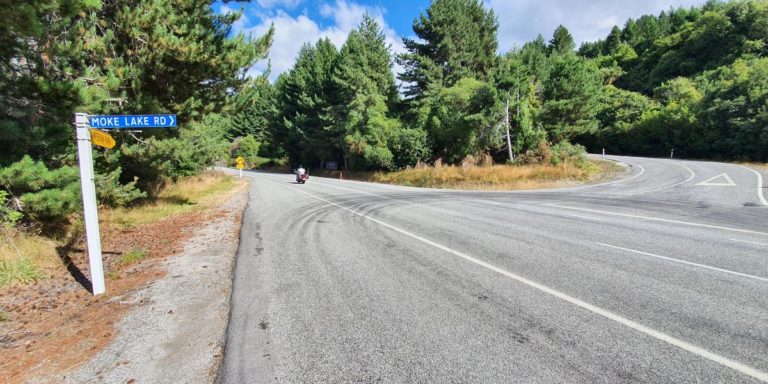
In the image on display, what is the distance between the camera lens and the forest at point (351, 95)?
23.7 ft

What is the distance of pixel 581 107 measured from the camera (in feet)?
112

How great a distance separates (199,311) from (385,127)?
3281 cm

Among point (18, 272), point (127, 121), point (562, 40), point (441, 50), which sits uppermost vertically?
point (562, 40)

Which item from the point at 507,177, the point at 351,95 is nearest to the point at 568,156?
the point at 507,177

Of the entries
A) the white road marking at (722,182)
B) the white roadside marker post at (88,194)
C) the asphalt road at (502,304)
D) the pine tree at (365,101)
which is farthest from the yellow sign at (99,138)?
the pine tree at (365,101)

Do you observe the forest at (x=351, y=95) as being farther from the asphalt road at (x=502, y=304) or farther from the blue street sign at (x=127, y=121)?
the asphalt road at (x=502, y=304)

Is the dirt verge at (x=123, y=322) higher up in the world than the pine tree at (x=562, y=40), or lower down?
lower down

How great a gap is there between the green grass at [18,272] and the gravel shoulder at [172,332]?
1.83m

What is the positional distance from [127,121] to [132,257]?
3.13 metres

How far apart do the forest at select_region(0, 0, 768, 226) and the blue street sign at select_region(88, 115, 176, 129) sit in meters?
1.67

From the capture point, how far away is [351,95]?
129ft

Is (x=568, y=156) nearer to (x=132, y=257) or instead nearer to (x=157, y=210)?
(x=157, y=210)

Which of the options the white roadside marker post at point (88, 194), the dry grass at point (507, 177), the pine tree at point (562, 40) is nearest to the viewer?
the white roadside marker post at point (88, 194)

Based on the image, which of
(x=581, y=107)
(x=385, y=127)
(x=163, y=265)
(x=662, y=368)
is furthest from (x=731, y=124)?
(x=163, y=265)
